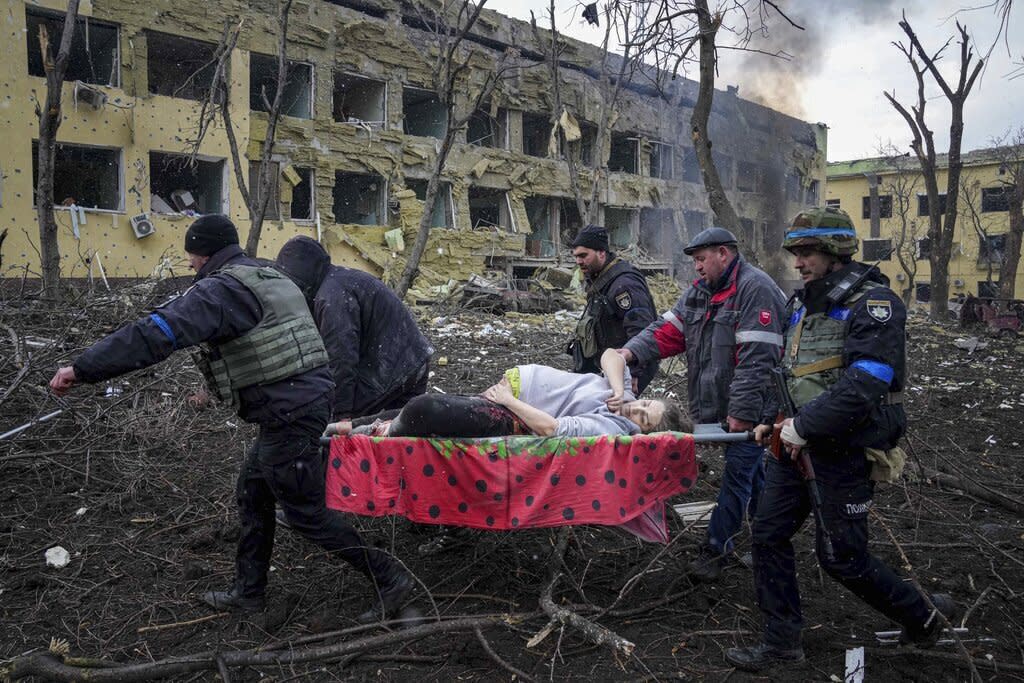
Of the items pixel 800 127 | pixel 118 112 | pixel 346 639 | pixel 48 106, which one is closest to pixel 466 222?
pixel 118 112

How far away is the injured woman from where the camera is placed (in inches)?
136

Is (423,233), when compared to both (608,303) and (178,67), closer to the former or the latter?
(608,303)

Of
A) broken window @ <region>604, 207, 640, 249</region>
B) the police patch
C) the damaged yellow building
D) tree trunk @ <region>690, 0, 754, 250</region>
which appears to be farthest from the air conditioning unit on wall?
broken window @ <region>604, 207, 640, 249</region>

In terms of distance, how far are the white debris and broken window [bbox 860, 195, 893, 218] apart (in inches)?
1654

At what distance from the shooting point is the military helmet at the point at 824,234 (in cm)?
291

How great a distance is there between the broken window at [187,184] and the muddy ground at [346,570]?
12.0 m

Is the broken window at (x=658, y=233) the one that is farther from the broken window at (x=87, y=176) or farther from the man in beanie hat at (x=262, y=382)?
the man in beanie hat at (x=262, y=382)

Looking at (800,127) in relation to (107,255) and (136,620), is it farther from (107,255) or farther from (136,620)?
(136,620)

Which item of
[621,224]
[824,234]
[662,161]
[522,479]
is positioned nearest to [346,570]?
[522,479]

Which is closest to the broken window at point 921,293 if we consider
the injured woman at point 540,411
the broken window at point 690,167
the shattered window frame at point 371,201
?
the broken window at point 690,167

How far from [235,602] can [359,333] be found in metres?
1.43

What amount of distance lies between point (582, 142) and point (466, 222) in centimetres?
769

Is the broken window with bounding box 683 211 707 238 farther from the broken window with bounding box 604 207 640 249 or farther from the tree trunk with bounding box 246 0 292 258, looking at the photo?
the tree trunk with bounding box 246 0 292 258

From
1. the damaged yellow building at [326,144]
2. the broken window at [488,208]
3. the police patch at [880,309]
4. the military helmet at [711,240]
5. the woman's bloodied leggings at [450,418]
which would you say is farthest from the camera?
the broken window at [488,208]
